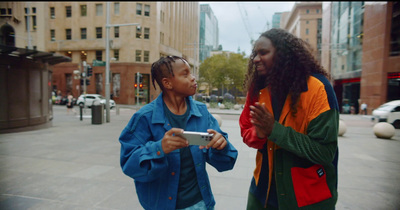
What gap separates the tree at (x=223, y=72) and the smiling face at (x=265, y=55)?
3052 cm

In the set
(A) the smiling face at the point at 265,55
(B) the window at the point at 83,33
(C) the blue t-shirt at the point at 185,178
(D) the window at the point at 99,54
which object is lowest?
(C) the blue t-shirt at the point at 185,178

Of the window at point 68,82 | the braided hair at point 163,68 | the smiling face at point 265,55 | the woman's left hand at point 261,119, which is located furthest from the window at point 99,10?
the woman's left hand at point 261,119

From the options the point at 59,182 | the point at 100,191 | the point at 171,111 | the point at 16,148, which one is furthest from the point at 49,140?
the point at 171,111

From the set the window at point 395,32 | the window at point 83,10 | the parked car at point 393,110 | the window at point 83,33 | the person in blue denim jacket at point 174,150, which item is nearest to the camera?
the person in blue denim jacket at point 174,150

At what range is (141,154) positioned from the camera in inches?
56.7

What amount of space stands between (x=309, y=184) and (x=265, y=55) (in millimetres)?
815

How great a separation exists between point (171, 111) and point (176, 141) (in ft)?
1.53

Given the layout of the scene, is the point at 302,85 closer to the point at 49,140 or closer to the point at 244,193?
the point at 244,193

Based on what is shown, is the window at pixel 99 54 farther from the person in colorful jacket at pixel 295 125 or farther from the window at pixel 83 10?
the person in colorful jacket at pixel 295 125

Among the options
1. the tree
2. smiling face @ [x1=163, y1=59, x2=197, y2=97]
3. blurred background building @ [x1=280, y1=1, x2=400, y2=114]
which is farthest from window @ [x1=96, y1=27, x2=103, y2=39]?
smiling face @ [x1=163, y1=59, x2=197, y2=97]

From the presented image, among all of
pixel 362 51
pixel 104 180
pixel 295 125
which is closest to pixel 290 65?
pixel 295 125

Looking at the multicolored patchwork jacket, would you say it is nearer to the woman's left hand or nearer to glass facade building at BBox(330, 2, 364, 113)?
the woman's left hand

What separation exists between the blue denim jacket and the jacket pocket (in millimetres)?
403

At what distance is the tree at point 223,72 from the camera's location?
32.6 meters
